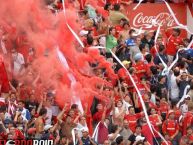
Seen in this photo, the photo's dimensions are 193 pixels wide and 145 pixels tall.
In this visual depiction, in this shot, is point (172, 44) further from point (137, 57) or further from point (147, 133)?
point (147, 133)

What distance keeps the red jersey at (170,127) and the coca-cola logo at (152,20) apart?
418cm

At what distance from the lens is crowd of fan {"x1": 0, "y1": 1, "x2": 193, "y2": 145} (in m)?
18.2

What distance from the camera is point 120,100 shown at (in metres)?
19.6

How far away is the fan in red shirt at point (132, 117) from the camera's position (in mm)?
19109

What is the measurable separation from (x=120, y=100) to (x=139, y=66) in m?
1.48

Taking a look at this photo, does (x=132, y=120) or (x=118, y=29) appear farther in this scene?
(x=118, y=29)

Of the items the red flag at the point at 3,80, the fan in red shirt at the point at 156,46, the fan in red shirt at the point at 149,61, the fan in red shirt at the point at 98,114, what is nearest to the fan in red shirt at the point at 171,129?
the fan in red shirt at the point at 98,114

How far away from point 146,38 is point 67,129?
429 centimetres

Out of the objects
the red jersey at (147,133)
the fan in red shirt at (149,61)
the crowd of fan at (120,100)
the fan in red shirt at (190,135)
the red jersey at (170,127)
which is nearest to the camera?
the crowd of fan at (120,100)

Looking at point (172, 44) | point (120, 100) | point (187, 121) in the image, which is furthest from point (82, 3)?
point (187, 121)

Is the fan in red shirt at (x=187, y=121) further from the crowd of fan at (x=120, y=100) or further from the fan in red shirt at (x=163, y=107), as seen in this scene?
the fan in red shirt at (x=163, y=107)

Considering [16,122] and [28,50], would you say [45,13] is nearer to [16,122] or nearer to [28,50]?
[28,50]

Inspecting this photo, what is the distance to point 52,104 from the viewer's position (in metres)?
19.0

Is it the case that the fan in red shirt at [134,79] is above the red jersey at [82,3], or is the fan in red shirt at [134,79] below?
below
